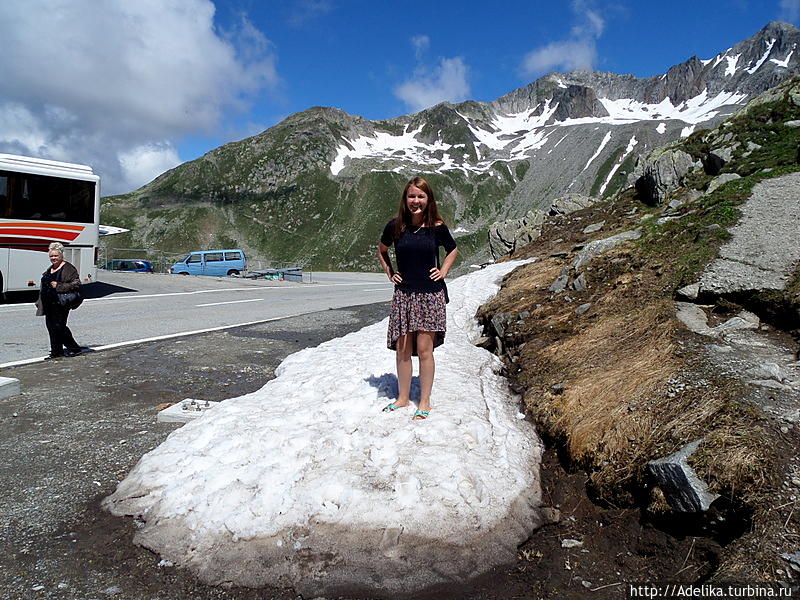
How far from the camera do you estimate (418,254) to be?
14.9 ft

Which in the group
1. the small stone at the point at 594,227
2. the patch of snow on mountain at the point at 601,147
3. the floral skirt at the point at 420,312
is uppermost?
the patch of snow on mountain at the point at 601,147

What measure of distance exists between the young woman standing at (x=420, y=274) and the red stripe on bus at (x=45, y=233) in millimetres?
15277

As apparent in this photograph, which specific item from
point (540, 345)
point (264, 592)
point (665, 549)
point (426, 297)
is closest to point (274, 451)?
point (264, 592)

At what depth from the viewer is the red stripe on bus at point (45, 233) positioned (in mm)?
14553

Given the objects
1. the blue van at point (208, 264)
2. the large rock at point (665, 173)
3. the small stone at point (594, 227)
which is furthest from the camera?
the blue van at point (208, 264)

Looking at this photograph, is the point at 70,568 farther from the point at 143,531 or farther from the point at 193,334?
the point at 193,334

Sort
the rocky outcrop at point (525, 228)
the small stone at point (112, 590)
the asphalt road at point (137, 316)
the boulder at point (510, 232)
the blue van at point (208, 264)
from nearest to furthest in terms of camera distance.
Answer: the small stone at point (112, 590) < the asphalt road at point (137, 316) < the rocky outcrop at point (525, 228) < the boulder at point (510, 232) < the blue van at point (208, 264)

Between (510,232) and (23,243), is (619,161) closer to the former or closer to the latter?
(510,232)

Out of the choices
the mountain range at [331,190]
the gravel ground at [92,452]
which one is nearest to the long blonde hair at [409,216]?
the gravel ground at [92,452]

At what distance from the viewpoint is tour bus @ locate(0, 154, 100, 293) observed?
14570 mm

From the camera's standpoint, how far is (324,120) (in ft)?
618

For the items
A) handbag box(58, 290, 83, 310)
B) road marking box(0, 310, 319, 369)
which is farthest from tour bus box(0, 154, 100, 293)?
handbag box(58, 290, 83, 310)

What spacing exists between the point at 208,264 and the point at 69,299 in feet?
106

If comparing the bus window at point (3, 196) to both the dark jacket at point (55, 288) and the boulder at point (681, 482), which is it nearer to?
the dark jacket at point (55, 288)
